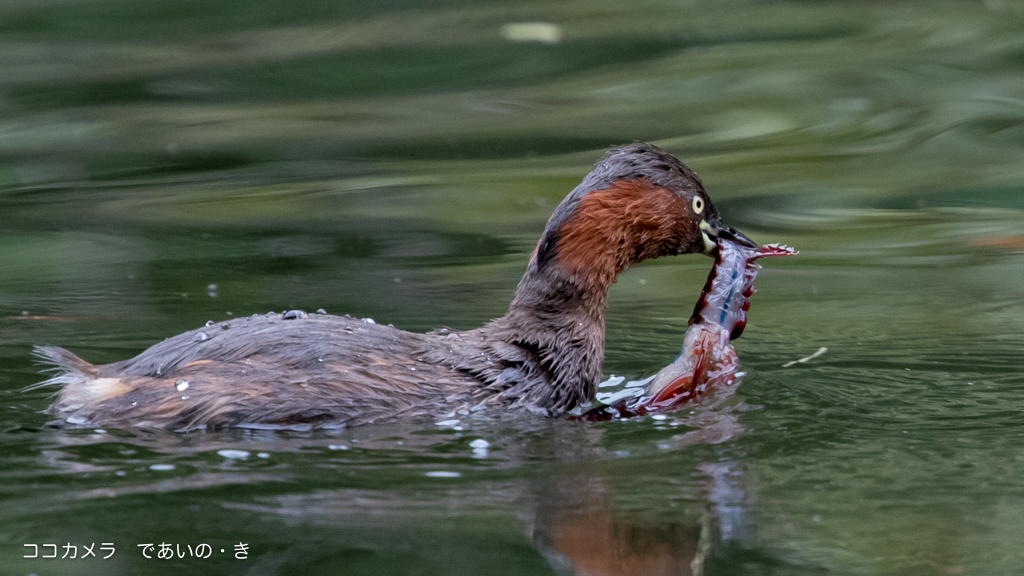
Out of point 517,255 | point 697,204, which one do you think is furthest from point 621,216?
point 517,255

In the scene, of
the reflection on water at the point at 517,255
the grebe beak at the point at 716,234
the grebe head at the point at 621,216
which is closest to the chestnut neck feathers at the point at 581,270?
the grebe head at the point at 621,216

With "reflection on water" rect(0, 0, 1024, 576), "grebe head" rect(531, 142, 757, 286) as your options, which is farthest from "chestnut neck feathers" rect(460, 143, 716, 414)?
"reflection on water" rect(0, 0, 1024, 576)

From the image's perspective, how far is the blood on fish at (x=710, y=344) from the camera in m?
5.68

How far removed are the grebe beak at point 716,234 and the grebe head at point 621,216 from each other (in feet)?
0.25

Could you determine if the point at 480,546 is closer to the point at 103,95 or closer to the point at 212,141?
the point at 212,141

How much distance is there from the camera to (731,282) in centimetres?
604

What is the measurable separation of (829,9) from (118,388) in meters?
9.85

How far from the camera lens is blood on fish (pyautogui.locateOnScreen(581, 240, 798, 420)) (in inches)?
224

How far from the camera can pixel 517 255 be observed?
29.0 feet

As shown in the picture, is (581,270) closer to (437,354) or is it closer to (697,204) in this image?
(697,204)

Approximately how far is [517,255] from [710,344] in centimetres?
311

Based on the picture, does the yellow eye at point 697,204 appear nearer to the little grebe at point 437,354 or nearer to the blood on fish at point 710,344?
the little grebe at point 437,354

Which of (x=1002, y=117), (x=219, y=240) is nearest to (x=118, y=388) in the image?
(x=219, y=240)

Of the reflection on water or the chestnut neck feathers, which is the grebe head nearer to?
the chestnut neck feathers
